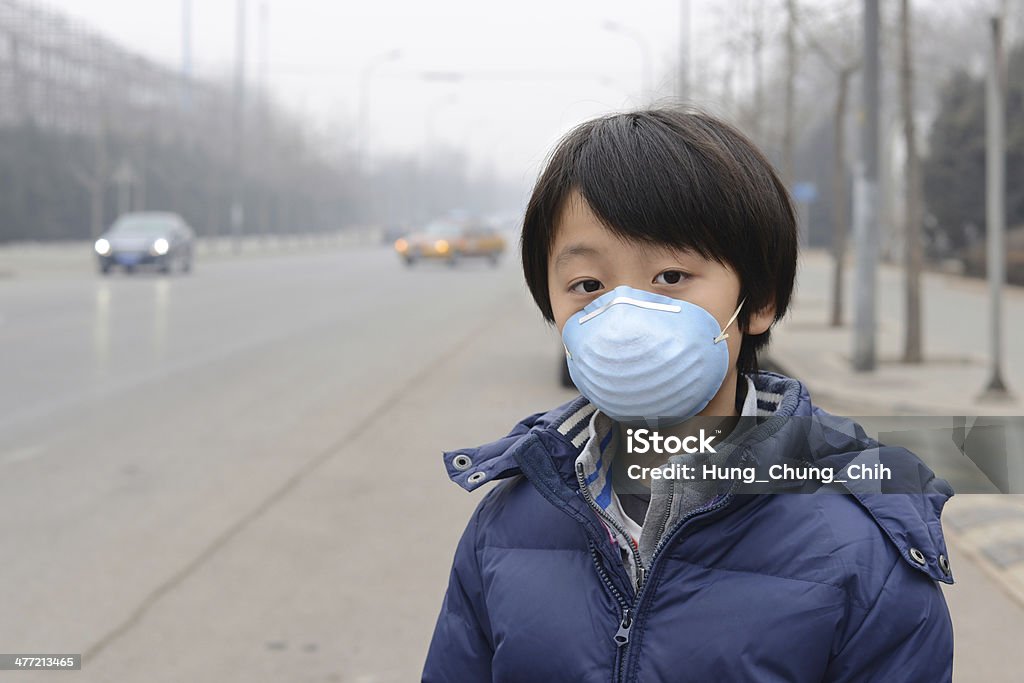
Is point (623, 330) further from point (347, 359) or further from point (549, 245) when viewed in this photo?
point (347, 359)

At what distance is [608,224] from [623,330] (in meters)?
0.15

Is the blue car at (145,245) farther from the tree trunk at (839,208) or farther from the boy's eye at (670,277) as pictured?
the boy's eye at (670,277)

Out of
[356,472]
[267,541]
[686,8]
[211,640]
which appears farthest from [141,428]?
[686,8]

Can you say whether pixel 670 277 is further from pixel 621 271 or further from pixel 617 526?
pixel 617 526

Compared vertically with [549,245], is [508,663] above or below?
below

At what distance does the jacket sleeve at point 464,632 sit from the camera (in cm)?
193

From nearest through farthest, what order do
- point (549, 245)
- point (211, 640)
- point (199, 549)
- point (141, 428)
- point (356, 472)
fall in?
point (549, 245), point (211, 640), point (199, 549), point (356, 472), point (141, 428)

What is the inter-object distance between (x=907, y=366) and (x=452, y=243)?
33.2m

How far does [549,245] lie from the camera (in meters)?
2.00

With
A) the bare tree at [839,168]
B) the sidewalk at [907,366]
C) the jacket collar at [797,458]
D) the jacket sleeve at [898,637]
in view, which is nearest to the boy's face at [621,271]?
the jacket collar at [797,458]

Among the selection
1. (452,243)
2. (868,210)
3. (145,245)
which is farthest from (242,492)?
(452,243)

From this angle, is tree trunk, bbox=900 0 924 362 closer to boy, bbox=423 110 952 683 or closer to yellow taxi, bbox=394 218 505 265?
boy, bbox=423 110 952 683

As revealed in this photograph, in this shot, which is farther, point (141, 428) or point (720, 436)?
point (141, 428)

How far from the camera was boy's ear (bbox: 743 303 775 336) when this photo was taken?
1996 mm
